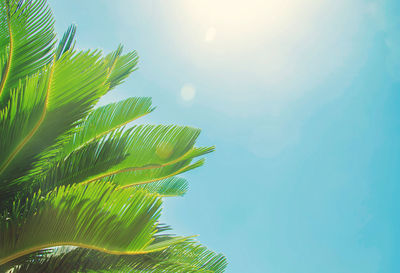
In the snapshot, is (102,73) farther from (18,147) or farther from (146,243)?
(146,243)

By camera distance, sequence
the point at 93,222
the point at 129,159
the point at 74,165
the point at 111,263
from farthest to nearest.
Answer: the point at 129,159 < the point at 74,165 < the point at 111,263 < the point at 93,222

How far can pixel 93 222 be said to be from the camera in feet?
7.87

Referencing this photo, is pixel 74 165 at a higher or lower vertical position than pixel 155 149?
lower

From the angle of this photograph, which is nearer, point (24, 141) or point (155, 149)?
point (24, 141)

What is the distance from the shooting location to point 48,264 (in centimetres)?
286

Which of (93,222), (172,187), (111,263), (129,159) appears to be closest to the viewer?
(93,222)

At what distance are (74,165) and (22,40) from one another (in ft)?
4.33

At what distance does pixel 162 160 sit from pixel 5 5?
82.9 inches

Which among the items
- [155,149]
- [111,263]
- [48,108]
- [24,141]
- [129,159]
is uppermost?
[155,149]

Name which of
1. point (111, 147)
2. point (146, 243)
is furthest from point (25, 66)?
point (146, 243)

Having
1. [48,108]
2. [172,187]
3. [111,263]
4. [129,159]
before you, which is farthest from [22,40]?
[172,187]

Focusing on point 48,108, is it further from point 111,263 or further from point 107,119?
point 111,263

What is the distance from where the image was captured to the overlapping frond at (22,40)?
296cm

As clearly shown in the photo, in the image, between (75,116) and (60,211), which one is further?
(75,116)
